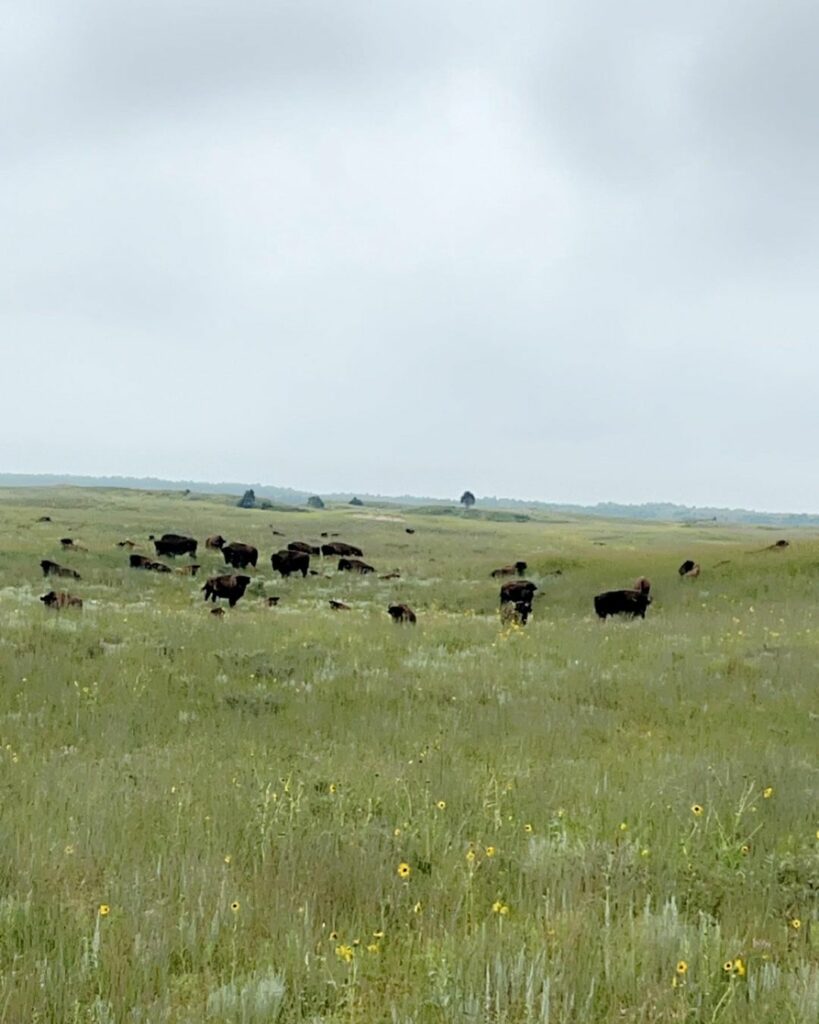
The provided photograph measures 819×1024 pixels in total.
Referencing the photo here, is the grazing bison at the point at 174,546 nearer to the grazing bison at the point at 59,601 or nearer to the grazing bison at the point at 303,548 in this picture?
the grazing bison at the point at 303,548

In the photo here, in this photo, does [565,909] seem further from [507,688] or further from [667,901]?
[507,688]

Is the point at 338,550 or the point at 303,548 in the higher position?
the point at 303,548

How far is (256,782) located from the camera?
7.87 metres

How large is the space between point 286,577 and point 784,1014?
1319 inches

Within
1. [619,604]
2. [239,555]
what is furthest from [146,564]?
[619,604]

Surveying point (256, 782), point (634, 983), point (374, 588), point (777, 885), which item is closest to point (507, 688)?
point (256, 782)

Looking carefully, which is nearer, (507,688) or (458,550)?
(507,688)

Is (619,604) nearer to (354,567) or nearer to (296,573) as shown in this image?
(354,567)

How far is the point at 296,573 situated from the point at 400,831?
1280 inches

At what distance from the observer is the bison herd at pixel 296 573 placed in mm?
24416

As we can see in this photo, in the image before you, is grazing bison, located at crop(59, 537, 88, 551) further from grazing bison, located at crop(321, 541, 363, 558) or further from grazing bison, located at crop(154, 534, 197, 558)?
grazing bison, located at crop(321, 541, 363, 558)

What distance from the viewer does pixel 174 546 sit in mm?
41125

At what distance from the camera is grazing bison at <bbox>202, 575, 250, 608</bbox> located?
27312mm

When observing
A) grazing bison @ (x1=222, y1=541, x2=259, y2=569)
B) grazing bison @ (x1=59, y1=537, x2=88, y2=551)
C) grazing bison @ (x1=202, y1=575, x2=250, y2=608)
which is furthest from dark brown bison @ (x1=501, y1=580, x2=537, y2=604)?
grazing bison @ (x1=59, y1=537, x2=88, y2=551)
